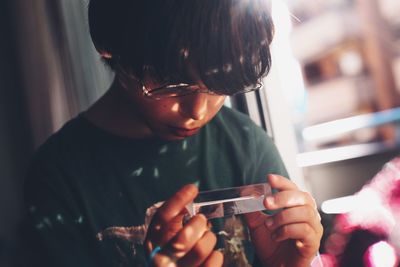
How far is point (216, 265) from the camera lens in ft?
1.52

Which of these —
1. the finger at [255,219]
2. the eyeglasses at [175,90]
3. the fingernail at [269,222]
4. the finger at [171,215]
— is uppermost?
the eyeglasses at [175,90]

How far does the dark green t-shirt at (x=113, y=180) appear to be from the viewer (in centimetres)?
58

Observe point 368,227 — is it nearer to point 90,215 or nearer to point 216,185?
point 216,185

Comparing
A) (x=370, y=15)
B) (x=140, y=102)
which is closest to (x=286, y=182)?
(x=140, y=102)

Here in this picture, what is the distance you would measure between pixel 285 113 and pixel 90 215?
45 centimetres

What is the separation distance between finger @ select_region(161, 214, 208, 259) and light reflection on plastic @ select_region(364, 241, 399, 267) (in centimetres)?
69

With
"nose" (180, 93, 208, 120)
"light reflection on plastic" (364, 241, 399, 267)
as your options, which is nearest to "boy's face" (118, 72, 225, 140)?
"nose" (180, 93, 208, 120)

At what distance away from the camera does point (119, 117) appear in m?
0.64

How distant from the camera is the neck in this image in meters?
0.64

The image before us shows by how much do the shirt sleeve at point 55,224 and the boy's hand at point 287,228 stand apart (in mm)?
239

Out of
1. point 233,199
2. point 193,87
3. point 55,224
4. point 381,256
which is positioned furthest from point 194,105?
point 381,256

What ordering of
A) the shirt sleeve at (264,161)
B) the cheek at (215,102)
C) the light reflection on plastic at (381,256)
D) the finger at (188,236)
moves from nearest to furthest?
the finger at (188,236) < the cheek at (215,102) < the shirt sleeve at (264,161) < the light reflection on plastic at (381,256)

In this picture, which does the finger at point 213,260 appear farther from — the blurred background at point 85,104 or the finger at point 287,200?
the blurred background at point 85,104

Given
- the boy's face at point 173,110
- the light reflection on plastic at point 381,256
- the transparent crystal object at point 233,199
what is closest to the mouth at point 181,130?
the boy's face at point 173,110
